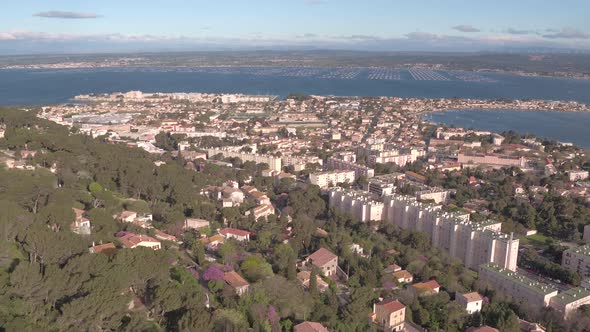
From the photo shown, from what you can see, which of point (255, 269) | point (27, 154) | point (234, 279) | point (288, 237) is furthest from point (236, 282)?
point (27, 154)

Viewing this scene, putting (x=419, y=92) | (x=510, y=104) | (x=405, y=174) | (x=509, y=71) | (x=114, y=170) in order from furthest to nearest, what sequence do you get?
(x=509, y=71)
(x=419, y=92)
(x=510, y=104)
(x=405, y=174)
(x=114, y=170)

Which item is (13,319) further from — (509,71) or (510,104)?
(509,71)

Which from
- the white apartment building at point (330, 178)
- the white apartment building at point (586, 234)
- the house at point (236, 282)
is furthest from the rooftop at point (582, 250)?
the white apartment building at point (330, 178)

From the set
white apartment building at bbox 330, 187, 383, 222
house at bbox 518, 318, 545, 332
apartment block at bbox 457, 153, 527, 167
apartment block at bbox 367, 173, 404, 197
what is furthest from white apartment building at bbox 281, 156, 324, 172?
house at bbox 518, 318, 545, 332

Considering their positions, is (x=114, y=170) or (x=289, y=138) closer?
(x=114, y=170)

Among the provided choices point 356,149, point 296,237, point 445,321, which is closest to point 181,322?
point 445,321

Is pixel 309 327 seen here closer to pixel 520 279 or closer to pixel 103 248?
pixel 103 248

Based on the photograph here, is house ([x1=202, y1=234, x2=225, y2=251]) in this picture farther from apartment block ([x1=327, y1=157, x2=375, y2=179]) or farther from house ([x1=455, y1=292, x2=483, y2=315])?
apartment block ([x1=327, y1=157, x2=375, y2=179])
